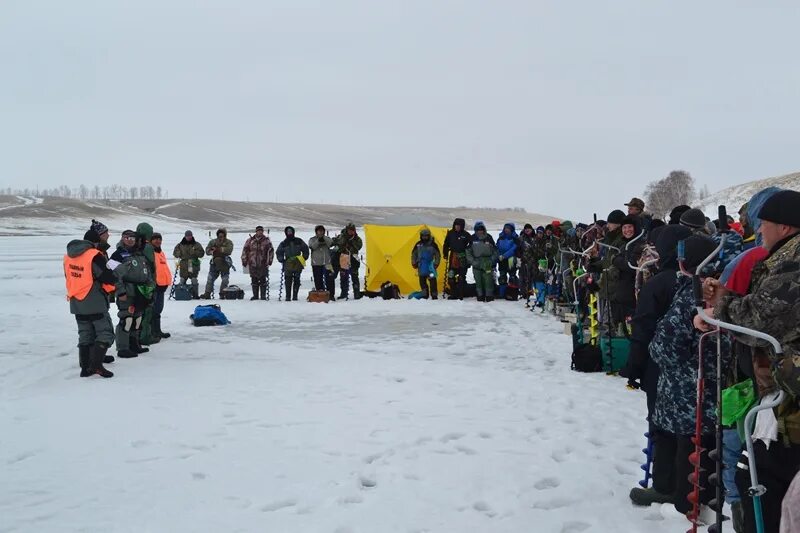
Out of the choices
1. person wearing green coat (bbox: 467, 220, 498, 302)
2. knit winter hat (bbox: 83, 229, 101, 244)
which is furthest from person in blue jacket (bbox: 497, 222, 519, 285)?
knit winter hat (bbox: 83, 229, 101, 244)

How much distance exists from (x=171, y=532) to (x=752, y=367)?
10.8 feet

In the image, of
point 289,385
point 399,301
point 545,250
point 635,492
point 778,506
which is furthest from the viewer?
point 399,301

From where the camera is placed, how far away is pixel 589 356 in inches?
296

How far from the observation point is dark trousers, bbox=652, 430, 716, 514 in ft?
11.5

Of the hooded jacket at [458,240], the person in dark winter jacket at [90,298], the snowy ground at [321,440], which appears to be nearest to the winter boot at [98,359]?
the person in dark winter jacket at [90,298]

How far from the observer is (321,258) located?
50.9 ft

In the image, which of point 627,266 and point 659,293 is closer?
point 659,293

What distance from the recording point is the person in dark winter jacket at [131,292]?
8.23m

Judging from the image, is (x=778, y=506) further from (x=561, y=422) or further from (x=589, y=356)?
(x=589, y=356)

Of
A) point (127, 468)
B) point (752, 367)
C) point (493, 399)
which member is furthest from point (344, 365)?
point (752, 367)

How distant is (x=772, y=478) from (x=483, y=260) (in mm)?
12344

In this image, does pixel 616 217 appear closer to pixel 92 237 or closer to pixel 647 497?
pixel 647 497

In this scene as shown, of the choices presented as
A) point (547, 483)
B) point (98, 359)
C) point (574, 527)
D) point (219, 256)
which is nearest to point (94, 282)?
point (98, 359)

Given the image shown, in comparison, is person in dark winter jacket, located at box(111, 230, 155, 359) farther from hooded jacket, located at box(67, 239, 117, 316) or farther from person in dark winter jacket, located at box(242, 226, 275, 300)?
person in dark winter jacket, located at box(242, 226, 275, 300)
